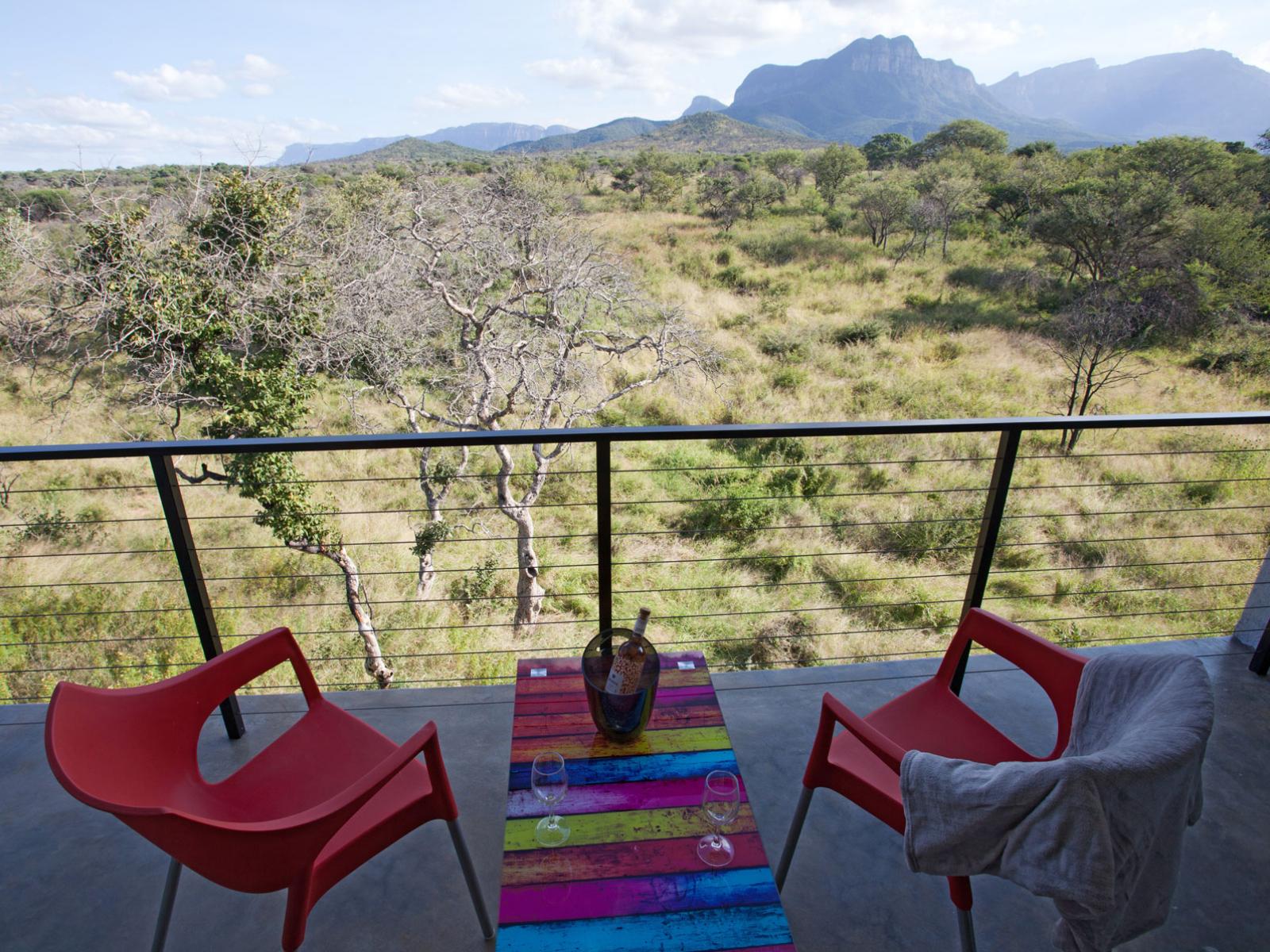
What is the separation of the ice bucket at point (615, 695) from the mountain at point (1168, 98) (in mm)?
55721

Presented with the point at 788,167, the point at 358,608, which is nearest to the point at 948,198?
the point at 788,167

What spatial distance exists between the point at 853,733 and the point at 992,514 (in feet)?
3.52

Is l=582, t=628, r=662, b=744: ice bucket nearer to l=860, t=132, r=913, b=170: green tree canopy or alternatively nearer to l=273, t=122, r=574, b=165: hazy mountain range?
l=273, t=122, r=574, b=165: hazy mountain range

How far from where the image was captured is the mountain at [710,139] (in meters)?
27.6

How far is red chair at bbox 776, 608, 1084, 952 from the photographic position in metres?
1.29

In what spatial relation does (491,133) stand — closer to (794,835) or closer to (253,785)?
(253,785)

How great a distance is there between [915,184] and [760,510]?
46.6 feet

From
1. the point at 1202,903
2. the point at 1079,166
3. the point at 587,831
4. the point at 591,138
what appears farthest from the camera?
the point at 591,138

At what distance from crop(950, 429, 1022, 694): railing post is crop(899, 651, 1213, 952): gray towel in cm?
89

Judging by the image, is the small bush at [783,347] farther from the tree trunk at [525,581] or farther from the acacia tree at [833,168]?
the acacia tree at [833,168]

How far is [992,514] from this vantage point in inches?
81.2

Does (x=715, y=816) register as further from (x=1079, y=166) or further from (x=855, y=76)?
(x=855, y=76)

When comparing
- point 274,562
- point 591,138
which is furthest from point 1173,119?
point 274,562

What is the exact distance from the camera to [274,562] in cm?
849
